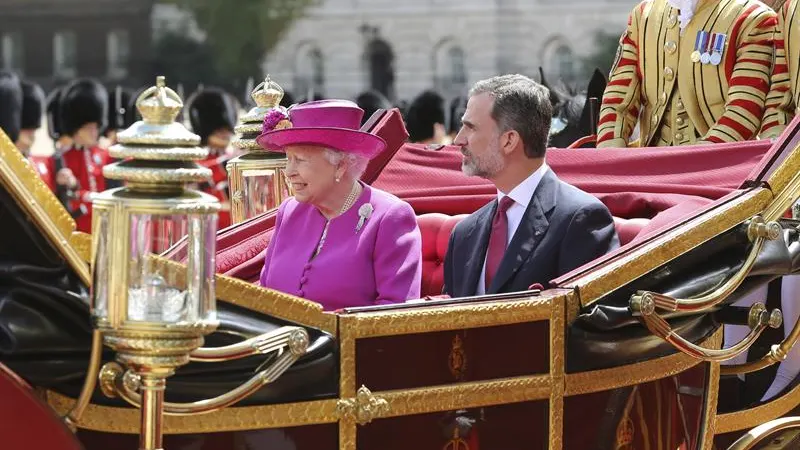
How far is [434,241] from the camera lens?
405cm

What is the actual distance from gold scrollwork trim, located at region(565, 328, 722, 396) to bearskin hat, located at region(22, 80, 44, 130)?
10.5m

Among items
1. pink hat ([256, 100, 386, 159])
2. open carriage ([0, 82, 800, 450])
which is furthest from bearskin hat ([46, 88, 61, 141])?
pink hat ([256, 100, 386, 159])

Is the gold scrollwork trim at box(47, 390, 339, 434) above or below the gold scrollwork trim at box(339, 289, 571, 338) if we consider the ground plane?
below

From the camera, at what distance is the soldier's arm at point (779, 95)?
14.6 ft

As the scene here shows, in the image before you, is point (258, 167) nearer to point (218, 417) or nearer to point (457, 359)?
point (457, 359)

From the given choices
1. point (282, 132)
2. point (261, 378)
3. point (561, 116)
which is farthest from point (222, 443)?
point (561, 116)

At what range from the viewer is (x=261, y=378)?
265cm

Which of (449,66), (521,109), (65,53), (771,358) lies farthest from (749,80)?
(449,66)

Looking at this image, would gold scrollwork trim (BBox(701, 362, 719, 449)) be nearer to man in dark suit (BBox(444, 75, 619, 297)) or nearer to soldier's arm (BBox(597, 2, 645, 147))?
man in dark suit (BBox(444, 75, 619, 297))

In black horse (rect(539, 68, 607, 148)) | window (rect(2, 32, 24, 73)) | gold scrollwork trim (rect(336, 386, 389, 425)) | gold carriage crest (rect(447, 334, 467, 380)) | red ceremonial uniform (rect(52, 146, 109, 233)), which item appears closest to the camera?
gold scrollwork trim (rect(336, 386, 389, 425))

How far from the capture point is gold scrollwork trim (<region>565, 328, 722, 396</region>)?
314cm

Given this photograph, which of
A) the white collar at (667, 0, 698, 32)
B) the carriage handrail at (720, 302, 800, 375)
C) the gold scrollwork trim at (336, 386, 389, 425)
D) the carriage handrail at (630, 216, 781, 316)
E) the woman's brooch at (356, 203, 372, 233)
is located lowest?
the carriage handrail at (720, 302, 800, 375)

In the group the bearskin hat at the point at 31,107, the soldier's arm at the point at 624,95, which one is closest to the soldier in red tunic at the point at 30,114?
the bearskin hat at the point at 31,107

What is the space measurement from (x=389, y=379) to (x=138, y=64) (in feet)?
138
